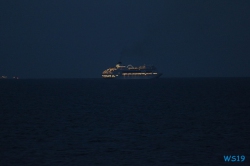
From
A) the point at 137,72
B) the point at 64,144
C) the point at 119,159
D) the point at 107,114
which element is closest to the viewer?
the point at 119,159

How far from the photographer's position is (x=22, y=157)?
69.3 feet

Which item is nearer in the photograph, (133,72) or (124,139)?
(124,139)

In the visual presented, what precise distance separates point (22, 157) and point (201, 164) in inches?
299

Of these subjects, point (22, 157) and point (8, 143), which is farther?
point (8, 143)

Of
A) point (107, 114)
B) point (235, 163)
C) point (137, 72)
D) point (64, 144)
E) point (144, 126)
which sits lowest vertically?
point (235, 163)

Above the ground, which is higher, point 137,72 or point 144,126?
point 137,72

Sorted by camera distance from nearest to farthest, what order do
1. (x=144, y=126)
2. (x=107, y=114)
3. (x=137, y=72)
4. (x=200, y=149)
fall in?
1. (x=200, y=149)
2. (x=144, y=126)
3. (x=107, y=114)
4. (x=137, y=72)

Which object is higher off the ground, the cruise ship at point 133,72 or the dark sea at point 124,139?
the cruise ship at point 133,72

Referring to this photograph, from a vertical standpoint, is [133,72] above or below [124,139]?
above

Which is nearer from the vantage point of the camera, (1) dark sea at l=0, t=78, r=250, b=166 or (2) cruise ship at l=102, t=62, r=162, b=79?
(1) dark sea at l=0, t=78, r=250, b=166

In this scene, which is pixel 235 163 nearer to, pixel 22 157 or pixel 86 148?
pixel 86 148

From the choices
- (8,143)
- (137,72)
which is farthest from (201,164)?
(137,72)

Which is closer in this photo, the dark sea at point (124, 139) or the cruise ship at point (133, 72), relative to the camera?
the dark sea at point (124, 139)

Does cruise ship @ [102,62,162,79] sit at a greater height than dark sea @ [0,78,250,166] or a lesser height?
greater
